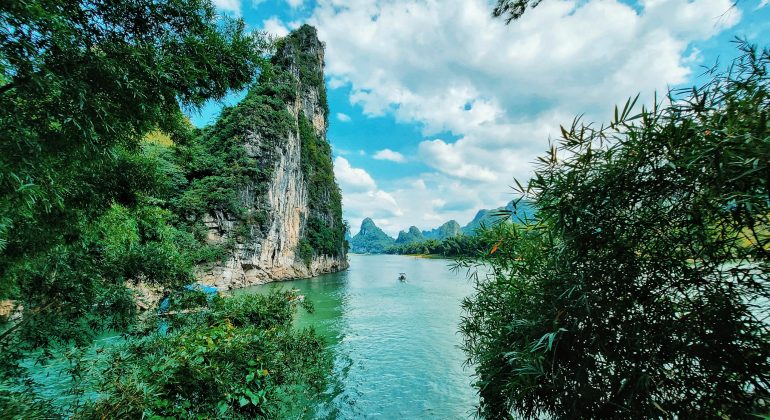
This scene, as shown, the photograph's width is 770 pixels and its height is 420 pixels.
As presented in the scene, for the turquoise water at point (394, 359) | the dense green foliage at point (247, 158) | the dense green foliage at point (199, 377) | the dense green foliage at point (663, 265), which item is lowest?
the turquoise water at point (394, 359)

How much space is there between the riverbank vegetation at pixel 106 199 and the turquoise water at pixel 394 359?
3.40 m

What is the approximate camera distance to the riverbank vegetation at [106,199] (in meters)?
2.30

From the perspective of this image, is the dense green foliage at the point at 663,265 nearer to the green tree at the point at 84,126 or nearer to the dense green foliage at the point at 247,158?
the green tree at the point at 84,126

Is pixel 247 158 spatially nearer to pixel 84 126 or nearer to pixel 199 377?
pixel 84 126

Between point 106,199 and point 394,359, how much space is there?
957 centimetres

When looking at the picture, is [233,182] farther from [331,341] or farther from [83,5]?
[83,5]

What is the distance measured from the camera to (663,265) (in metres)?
2.93

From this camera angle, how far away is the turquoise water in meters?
7.48

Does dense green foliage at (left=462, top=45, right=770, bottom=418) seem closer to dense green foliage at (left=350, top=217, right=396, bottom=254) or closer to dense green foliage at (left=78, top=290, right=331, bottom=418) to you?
dense green foliage at (left=78, top=290, right=331, bottom=418)

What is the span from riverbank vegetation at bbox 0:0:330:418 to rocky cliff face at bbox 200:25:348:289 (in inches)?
567

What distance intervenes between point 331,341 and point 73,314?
952 centimetres

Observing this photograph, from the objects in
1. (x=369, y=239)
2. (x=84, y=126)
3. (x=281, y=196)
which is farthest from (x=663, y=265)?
(x=369, y=239)

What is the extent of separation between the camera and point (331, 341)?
12273 millimetres

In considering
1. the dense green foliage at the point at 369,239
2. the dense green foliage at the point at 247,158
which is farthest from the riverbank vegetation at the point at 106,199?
the dense green foliage at the point at 369,239
